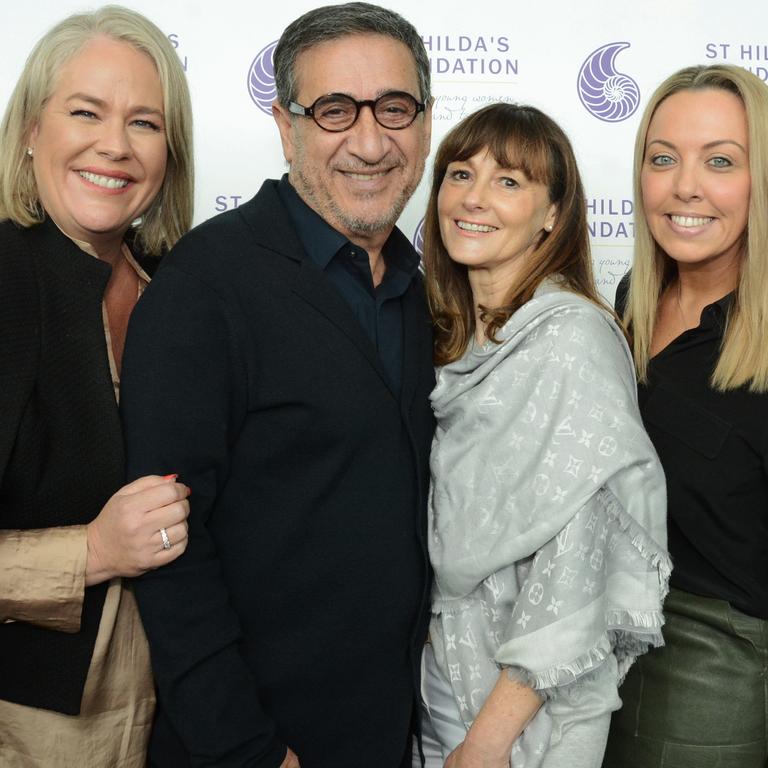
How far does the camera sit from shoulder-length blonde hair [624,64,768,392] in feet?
5.57

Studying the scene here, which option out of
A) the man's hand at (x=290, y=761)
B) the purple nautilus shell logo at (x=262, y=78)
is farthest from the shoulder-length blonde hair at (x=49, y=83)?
the purple nautilus shell logo at (x=262, y=78)

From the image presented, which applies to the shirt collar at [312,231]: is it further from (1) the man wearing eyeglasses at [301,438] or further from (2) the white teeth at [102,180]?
(2) the white teeth at [102,180]

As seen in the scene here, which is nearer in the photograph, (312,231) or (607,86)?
(312,231)

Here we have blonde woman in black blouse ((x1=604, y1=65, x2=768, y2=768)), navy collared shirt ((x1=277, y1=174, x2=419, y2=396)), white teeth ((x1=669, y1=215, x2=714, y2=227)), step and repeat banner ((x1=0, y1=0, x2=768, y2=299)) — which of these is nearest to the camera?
navy collared shirt ((x1=277, y1=174, x2=419, y2=396))

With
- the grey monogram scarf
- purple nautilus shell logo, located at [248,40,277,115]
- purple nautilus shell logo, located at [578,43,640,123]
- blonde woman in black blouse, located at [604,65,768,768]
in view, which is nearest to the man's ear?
the grey monogram scarf

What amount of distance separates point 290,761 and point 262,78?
204cm

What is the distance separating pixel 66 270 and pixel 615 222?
188cm

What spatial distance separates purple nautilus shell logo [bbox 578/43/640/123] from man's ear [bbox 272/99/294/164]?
1.42m

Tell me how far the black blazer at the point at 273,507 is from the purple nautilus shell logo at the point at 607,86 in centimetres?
159

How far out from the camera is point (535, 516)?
4.86ft

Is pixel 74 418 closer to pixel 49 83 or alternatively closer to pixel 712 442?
pixel 49 83

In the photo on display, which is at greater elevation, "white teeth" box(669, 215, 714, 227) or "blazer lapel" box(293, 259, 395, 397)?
"white teeth" box(669, 215, 714, 227)

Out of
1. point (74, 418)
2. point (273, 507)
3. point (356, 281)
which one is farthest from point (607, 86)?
point (74, 418)

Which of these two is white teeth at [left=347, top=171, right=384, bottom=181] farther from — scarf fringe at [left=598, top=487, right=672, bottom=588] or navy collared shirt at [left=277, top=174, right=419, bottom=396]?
scarf fringe at [left=598, top=487, right=672, bottom=588]
